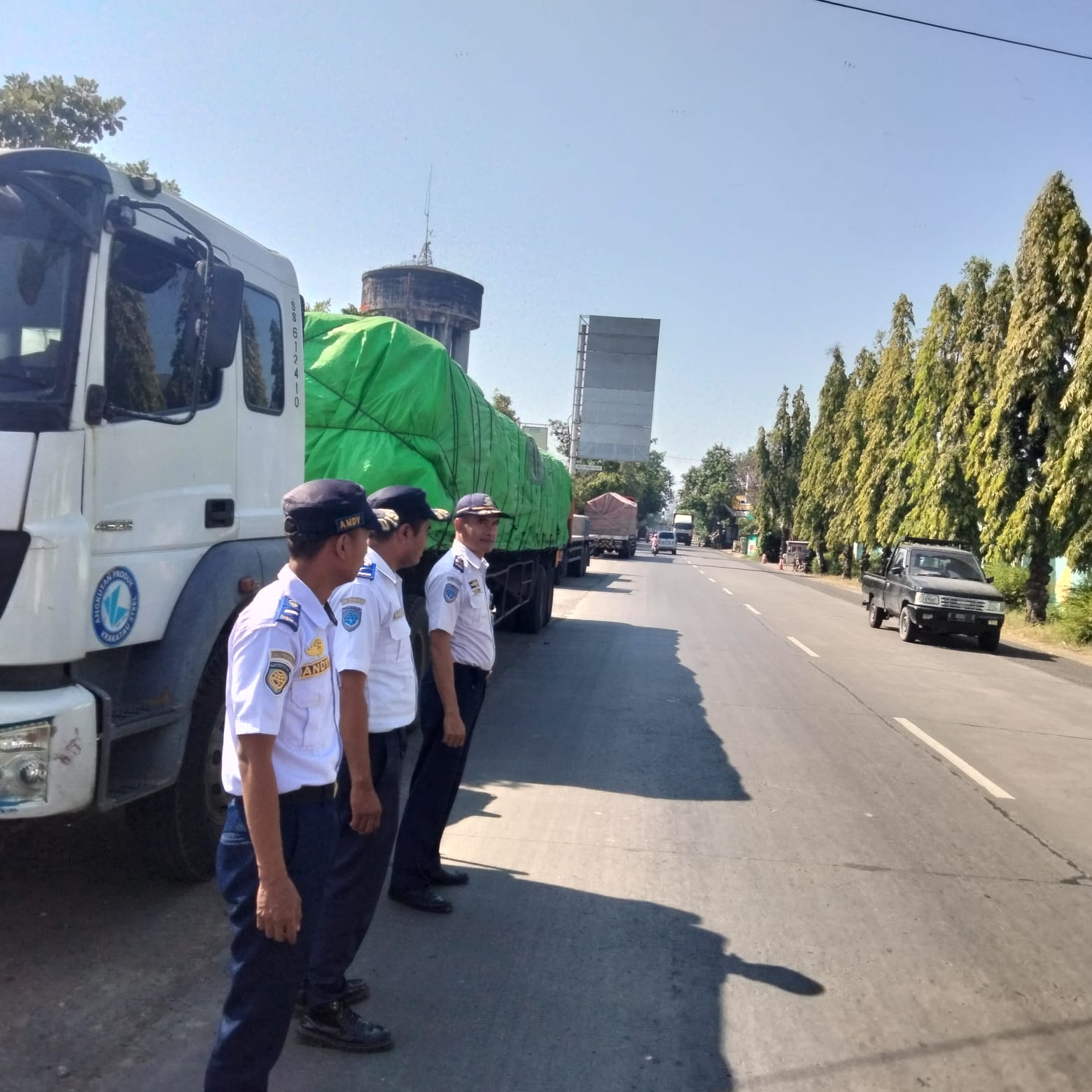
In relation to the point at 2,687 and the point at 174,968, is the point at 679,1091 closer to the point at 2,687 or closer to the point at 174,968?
the point at 174,968

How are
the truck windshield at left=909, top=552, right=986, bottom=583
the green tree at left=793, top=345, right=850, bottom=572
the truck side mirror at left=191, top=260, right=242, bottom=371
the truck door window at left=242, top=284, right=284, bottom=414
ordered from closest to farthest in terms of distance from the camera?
the truck side mirror at left=191, top=260, right=242, bottom=371
the truck door window at left=242, top=284, right=284, bottom=414
the truck windshield at left=909, top=552, right=986, bottom=583
the green tree at left=793, top=345, right=850, bottom=572

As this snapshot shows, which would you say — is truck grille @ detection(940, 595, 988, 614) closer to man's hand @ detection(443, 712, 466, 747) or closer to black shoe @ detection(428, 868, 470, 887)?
black shoe @ detection(428, 868, 470, 887)

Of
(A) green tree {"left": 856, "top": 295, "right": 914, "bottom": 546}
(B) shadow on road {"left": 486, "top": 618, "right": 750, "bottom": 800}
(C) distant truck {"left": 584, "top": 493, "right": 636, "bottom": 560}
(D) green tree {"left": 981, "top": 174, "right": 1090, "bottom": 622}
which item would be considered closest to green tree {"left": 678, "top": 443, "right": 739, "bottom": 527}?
(C) distant truck {"left": 584, "top": 493, "right": 636, "bottom": 560}

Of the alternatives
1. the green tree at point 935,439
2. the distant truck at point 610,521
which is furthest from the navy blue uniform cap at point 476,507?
the distant truck at point 610,521

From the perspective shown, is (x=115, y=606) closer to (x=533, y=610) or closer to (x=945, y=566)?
(x=533, y=610)

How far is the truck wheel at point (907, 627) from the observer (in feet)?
56.2

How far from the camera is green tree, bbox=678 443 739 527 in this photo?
100m

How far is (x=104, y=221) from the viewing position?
12.3ft

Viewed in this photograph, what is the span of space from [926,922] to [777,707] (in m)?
5.40

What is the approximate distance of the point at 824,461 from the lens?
44562mm

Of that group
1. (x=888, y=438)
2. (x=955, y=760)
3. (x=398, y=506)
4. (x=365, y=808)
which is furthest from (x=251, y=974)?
(x=888, y=438)

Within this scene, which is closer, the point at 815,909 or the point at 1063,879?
the point at 815,909

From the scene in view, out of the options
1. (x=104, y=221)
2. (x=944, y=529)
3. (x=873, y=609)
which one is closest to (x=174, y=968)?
(x=104, y=221)

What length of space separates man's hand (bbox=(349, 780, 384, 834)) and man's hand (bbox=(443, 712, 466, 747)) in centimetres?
97
